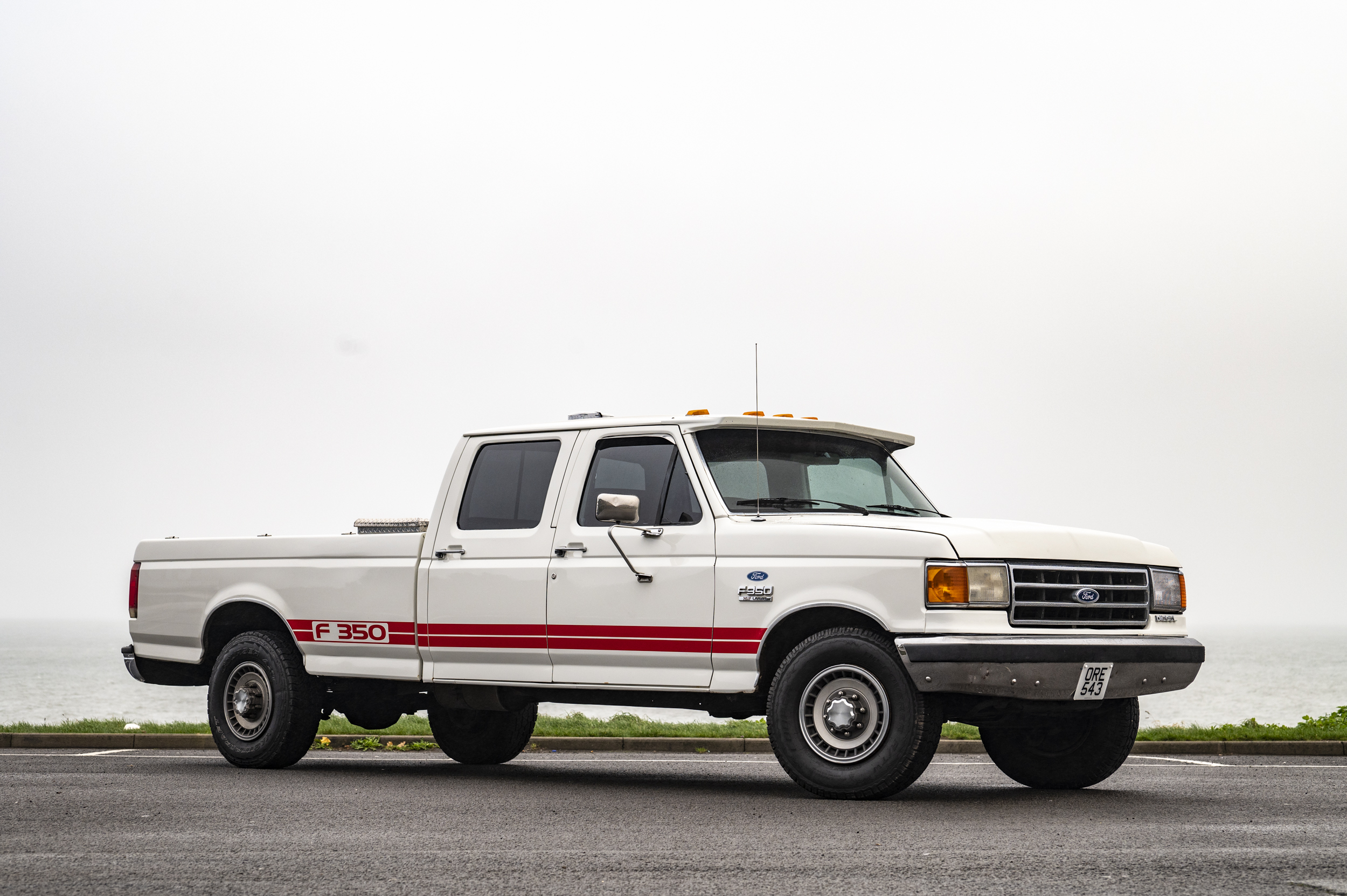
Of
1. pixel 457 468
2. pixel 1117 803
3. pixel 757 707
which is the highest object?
pixel 457 468

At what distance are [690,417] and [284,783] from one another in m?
3.49

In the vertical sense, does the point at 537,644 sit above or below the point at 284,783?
above

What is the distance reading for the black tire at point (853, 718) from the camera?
787 centimetres

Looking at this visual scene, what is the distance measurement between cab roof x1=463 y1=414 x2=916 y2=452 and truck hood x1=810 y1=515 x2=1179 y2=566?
0.82 metres

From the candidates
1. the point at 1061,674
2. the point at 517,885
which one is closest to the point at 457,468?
the point at 1061,674

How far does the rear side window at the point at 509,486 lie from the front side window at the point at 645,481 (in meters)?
0.36

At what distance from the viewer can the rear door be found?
30.9 ft

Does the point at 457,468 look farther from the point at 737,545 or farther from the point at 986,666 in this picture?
the point at 986,666

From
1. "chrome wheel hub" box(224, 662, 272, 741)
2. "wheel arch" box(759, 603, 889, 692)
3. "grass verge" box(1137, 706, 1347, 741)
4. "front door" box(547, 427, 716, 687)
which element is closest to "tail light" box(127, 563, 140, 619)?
"chrome wheel hub" box(224, 662, 272, 741)

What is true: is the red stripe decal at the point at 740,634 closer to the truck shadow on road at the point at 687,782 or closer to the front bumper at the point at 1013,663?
the front bumper at the point at 1013,663

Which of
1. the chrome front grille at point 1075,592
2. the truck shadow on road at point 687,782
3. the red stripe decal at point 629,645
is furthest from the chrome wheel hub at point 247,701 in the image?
the chrome front grille at point 1075,592

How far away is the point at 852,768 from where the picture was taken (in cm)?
803

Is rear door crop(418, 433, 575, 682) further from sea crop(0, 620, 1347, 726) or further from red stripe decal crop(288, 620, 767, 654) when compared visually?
sea crop(0, 620, 1347, 726)

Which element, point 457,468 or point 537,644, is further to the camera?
point 457,468
